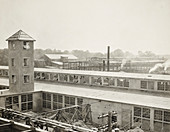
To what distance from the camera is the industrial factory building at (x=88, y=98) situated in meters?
14.1

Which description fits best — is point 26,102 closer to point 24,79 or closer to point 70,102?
point 24,79

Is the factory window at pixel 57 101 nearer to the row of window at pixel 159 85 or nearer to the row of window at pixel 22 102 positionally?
the row of window at pixel 22 102

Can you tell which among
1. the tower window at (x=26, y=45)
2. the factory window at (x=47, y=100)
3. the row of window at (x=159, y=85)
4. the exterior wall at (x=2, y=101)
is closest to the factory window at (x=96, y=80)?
the row of window at (x=159, y=85)

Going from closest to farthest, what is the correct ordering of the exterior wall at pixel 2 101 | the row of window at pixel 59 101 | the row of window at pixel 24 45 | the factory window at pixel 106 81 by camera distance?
1. the exterior wall at pixel 2 101
2. the row of window at pixel 59 101
3. the row of window at pixel 24 45
4. the factory window at pixel 106 81

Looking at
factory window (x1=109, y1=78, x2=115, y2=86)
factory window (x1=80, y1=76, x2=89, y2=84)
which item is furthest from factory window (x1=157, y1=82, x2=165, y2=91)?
factory window (x1=80, y1=76, x2=89, y2=84)

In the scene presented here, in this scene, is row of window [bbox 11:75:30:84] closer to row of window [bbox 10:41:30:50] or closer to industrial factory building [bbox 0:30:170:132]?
industrial factory building [bbox 0:30:170:132]

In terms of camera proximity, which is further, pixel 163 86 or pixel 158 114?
pixel 163 86

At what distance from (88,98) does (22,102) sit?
6.82 meters

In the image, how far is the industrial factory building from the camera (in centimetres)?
1409

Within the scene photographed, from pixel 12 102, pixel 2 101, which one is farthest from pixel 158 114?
pixel 2 101

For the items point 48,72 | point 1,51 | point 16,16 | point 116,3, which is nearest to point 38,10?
point 16,16

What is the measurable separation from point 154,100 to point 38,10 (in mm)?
16471

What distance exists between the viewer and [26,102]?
64.4ft

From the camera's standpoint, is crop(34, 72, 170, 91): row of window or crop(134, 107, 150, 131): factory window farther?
crop(34, 72, 170, 91): row of window
